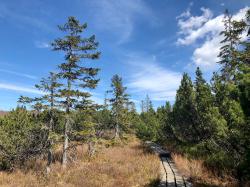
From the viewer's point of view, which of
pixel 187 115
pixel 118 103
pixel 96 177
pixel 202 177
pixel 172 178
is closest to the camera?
pixel 202 177

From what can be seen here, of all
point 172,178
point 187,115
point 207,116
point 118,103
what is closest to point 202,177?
point 172,178

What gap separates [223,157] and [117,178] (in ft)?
19.2

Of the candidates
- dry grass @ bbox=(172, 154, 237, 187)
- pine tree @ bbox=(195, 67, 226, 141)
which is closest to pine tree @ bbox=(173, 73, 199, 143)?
pine tree @ bbox=(195, 67, 226, 141)

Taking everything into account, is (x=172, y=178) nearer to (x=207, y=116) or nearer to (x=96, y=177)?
(x=207, y=116)

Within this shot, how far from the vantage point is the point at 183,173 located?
47.3 feet

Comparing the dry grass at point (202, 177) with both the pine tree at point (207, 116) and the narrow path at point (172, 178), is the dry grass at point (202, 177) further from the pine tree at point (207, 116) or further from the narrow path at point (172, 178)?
the pine tree at point (207, 116)

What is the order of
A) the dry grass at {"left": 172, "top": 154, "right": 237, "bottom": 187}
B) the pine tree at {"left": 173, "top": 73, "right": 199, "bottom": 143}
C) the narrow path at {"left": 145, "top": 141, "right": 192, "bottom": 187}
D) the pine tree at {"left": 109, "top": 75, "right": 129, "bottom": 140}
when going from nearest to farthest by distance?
the dry grass at {"left": 172, "top": 154, "right": 237, "bottom": 187} < the narrow path at {"left": 145, "top": 141, "right": 192, "bottom": 187} < the pine tree at {"left": 173, "top": 73, "right": 199, "bottom": 143} < the pine tree at {"left": 109, "top": 75, "right": 129, "bottom": 140}

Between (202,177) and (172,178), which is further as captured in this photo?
(172,178)

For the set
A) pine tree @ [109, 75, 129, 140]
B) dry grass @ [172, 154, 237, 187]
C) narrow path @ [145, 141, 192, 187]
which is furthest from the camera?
pine tree @ [109, 75, 129, 140]

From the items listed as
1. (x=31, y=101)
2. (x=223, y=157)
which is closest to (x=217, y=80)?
(x=223, y=157)

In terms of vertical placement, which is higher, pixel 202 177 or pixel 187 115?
pixel 187 115

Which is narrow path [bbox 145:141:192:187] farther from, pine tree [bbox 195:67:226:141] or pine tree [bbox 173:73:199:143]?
pine tree [bbox 173:73:199:143]

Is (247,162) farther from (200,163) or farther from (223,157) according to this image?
(200,163)

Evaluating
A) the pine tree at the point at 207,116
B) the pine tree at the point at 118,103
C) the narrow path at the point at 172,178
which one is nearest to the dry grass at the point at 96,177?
the narrow path at the point at 172,178
